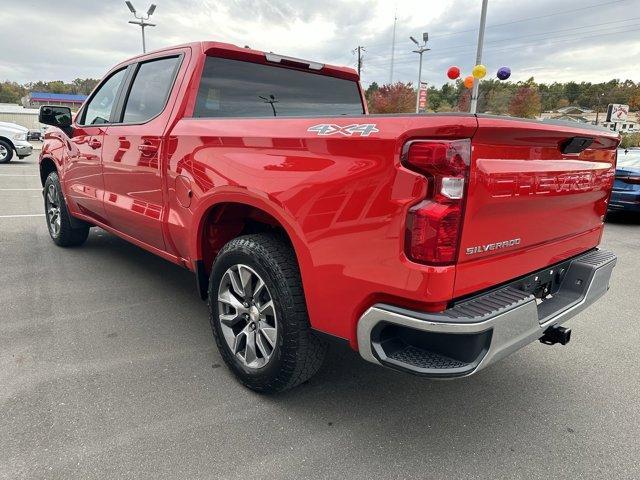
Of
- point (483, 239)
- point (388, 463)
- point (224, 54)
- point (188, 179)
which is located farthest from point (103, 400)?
point (224, 54)

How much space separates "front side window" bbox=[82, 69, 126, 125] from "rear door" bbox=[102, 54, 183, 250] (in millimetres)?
293

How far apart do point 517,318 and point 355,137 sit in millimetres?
1005

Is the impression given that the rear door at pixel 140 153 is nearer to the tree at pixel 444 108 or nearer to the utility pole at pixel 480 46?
the utility pole at pixel 480 46

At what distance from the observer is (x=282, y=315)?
2.26m

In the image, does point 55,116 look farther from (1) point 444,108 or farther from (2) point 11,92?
(2) point 11,92

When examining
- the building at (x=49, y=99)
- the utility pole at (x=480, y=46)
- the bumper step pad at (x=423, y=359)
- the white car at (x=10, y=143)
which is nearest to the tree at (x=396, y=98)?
the utility pole at (x=480, y=46)

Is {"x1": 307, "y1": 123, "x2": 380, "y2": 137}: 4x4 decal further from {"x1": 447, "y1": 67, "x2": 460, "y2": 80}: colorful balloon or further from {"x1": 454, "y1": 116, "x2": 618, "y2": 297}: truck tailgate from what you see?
{"x1": 447, "y1": 67, "x2": 460, "y2": 80}: colorful balloon

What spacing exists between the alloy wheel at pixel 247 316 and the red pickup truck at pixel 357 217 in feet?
0.03

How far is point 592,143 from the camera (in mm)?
2402

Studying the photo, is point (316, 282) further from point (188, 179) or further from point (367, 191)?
point (188, 179)

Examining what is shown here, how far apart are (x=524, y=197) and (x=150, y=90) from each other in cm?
288

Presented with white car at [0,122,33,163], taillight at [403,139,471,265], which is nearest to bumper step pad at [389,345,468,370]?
taillight at [403,139,471,265]

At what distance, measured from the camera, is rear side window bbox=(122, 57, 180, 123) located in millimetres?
3316

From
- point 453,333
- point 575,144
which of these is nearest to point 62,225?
point 453,333
